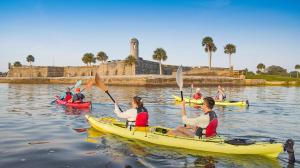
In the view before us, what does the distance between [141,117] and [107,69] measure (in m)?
89.9

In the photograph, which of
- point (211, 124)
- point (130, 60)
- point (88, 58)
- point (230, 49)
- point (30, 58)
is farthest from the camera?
point (30, 58)

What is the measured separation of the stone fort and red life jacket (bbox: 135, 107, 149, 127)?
78297mm

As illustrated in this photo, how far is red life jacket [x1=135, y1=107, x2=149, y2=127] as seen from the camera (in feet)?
43.6

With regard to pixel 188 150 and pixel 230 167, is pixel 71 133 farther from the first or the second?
pixel 230 167

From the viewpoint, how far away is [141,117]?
13.3 metres

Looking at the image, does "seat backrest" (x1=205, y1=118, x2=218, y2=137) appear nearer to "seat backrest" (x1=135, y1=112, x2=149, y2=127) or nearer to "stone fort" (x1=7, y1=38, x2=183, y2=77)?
"seat backrest" (x1=135, y1=112, x2=149, y2=127)

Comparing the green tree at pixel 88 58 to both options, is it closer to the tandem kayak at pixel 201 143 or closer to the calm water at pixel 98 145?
the calm water at pixel 98 145

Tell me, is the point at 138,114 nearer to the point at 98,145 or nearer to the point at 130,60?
the point at 98,145

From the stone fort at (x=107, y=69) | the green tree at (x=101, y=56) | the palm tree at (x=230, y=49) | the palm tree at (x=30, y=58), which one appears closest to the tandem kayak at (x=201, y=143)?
the stone fort at (x=107, y=69)

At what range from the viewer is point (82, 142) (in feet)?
44.3

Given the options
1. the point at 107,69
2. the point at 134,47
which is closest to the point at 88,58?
the point at 107,69

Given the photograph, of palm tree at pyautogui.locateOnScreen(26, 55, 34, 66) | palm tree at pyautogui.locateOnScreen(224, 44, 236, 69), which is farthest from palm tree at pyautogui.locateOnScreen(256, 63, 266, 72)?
palm tree at pyautogui.locateOnScreen(26, 55, 34, 66)

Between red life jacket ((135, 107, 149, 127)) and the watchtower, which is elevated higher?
the watchtower

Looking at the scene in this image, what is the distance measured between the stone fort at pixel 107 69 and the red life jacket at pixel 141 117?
7830cm
